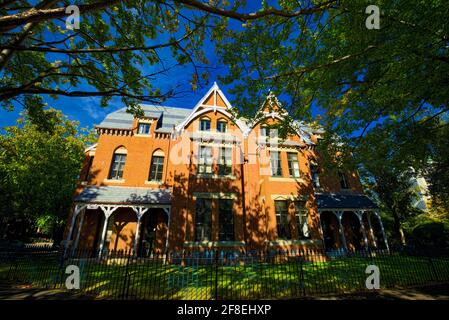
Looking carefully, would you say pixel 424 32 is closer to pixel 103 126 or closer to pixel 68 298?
pixel 68 298

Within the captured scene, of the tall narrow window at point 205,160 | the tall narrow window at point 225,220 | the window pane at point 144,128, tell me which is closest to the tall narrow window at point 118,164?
the window pane at point 144,128

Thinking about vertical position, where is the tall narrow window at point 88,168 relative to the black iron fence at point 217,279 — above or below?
above

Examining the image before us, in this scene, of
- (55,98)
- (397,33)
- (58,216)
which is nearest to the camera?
(397,33)

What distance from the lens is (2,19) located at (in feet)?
10.6

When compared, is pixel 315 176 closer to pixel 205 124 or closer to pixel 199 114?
pixel 205 124

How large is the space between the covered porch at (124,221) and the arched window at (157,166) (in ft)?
5.55

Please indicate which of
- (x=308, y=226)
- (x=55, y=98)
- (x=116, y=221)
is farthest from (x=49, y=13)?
(x=308, y=226)

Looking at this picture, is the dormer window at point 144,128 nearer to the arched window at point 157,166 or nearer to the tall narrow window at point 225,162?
the arched window at point 157,166

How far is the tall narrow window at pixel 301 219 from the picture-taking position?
14352 millimetres

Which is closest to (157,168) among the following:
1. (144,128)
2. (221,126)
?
(144,128)

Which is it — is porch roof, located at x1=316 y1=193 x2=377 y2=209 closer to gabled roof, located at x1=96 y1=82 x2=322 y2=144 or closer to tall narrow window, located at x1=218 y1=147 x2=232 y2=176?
gabled roof, located at x1=96 y1=82 x2=322 y2=144

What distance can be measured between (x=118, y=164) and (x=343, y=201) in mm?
20716

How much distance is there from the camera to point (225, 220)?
14.2 metres
